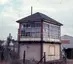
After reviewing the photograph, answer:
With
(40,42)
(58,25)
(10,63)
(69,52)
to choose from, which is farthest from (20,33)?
(69,52)

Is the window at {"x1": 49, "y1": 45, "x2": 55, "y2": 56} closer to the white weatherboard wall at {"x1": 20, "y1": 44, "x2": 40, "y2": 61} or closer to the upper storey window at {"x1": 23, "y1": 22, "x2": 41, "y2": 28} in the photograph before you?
the white weatherboard wall at {"x1": 20, "y1": 44, "x2": 40, "y2": 61}

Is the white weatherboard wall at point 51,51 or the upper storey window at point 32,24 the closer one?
the white weatherboard wall at point 51,51

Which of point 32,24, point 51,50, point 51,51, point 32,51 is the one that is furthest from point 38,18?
point 51,51

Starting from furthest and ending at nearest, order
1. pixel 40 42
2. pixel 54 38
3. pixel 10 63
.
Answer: pixel 54 38 → pixel 40 42 → pixel 10 63

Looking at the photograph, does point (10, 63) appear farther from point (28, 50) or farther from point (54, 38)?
point (54, 38)

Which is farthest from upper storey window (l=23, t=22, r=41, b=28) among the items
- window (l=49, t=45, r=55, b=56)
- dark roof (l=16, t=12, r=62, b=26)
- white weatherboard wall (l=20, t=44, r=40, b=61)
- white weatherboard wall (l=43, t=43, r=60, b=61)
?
window (l=49, t=45, r=55, b=56)

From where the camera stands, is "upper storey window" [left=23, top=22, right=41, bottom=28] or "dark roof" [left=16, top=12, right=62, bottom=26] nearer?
"upper storey window" [left=23, top=22, right=41, bottom=28]

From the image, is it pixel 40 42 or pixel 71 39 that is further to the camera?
pixel 71 39

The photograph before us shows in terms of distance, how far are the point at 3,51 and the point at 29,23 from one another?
7.02 metres

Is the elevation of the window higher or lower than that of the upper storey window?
lower

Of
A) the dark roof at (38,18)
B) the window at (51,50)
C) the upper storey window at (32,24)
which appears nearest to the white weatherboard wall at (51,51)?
the window at (51,50)

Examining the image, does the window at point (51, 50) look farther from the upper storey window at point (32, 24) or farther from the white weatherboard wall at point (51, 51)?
the upper storey window at point (32, 24)

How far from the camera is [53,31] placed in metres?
40.4

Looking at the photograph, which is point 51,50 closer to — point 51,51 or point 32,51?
point 51,51
